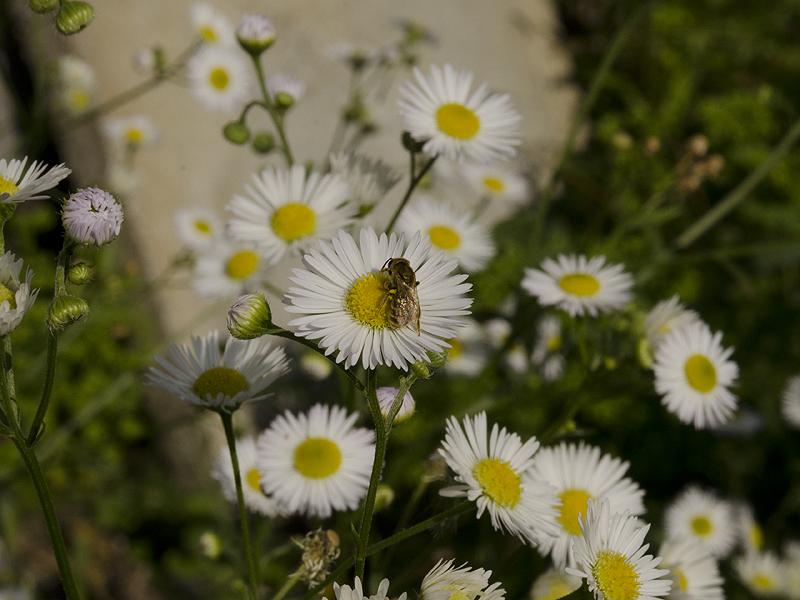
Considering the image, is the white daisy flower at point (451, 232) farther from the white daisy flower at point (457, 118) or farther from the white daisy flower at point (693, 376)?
the white daisy flower at point (693, 376)

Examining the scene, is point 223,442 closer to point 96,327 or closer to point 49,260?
point 96,327

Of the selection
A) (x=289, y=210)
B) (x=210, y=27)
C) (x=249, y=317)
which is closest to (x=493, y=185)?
(x=210, y=27)

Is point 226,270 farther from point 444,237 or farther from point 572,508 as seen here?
point 572,508

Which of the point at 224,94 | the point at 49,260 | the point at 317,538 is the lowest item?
the point at 317,538

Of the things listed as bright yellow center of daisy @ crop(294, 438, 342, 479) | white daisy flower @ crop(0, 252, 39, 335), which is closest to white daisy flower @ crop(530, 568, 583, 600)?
bright yellow center of daisy @ crop(294, 438, 342, 479)

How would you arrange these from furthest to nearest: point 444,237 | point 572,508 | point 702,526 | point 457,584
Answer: point 702,526, point 444,237, point 572,508, point 457,584

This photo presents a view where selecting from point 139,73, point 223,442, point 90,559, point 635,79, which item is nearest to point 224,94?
point 139,73
